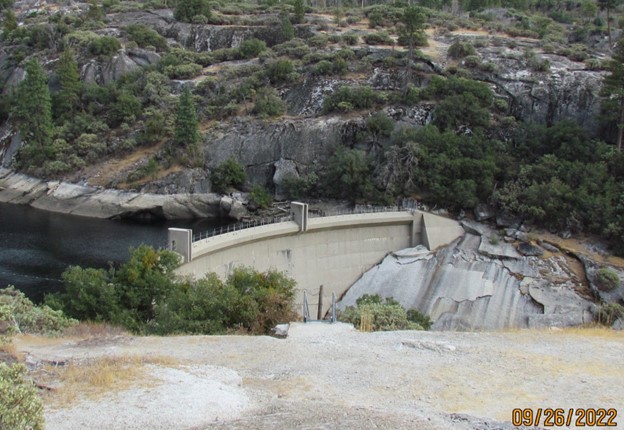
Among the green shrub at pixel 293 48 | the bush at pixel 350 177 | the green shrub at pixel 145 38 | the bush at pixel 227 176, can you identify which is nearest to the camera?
the bush at pixel 350 177

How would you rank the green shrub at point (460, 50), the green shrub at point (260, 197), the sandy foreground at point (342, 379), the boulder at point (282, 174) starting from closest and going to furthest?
the sandy foreground at point (342, 379) → the green shrub at point (260, 197) → the boulder at point (282, 174) → the green shrub at point (460, 50)

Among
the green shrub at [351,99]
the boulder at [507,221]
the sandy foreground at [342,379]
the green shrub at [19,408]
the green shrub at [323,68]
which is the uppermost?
the green shrub at [323,68]

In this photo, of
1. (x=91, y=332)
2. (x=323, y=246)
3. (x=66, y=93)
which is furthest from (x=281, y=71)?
(x=91, y=332)

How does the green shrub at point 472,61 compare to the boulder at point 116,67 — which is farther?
the boulder at point 116,67

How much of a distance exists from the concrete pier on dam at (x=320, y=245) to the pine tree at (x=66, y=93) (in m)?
40.9

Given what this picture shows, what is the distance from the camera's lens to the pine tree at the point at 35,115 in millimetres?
65000

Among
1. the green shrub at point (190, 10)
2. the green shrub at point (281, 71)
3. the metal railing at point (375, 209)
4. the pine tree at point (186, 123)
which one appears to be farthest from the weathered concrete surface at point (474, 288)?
the green shrub at point (190, 10)

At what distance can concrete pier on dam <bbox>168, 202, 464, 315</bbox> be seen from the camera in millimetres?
37188

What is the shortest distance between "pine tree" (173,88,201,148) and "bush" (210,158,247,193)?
14.0 ft

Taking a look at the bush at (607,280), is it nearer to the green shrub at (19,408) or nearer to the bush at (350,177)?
the bush at (350,177)

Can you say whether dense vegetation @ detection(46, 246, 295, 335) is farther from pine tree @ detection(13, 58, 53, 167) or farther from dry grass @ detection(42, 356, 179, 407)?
pine tree @ detection(13, 58, 53, 167)

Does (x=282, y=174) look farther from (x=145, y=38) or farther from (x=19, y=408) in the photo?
(x=19, y=408)

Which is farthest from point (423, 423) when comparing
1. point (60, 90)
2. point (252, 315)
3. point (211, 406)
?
point (60, 90)

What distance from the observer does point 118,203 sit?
57.9m
